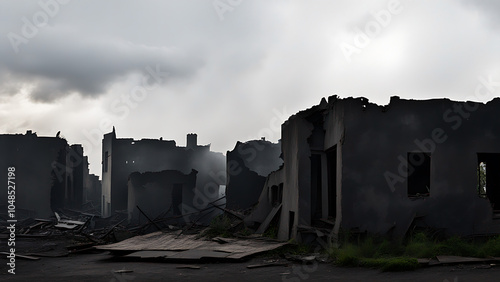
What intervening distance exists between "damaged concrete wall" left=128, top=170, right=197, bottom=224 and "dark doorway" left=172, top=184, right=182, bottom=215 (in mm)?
581

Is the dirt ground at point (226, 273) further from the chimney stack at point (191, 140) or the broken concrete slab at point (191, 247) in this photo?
the chimney stack at point (191, 140)

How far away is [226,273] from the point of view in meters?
10.9

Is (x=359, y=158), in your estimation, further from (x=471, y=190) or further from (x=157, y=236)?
(x=157, y=236)

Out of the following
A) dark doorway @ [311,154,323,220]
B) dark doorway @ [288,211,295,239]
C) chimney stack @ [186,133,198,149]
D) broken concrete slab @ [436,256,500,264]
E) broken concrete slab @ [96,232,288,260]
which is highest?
chimney stack @ [186,133,198,149]

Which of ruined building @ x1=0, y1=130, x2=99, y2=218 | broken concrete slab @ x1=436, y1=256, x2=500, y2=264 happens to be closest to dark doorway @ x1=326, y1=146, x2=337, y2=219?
broken concrete slab @ x1=436, y1=256, x2=500, y2=264

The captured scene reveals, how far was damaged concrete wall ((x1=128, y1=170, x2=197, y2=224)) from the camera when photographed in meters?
27.1

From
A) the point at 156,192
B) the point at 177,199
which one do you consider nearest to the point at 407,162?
the point at 156,192

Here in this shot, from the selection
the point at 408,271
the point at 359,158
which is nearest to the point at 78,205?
the point at 359,158

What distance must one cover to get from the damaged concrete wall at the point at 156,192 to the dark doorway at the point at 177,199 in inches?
22.9

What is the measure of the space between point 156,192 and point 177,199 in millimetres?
1934

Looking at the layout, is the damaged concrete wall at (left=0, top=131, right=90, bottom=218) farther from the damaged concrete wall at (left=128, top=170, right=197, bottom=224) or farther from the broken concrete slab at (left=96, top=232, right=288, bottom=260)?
the broken concrete slab at (left=96, top=232, right=288, bottom=260)

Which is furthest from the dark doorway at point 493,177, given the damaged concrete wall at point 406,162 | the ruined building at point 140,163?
the ruined building at point 140,163

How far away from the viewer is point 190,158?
43.7m

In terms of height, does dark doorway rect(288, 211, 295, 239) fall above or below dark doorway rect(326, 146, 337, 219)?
below
